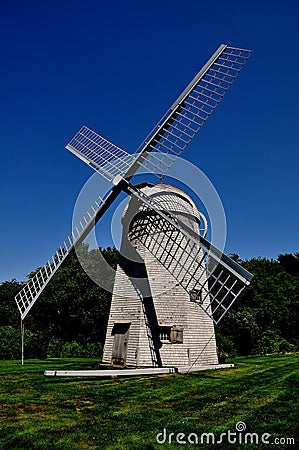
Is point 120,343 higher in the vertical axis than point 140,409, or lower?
higher

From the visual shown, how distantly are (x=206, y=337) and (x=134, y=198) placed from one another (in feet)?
→ 17.3

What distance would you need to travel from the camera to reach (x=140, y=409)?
26.3 feet

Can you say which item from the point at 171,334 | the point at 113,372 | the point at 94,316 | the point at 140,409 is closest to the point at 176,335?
the point at 171,334

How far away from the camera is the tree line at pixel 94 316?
87.2 ft

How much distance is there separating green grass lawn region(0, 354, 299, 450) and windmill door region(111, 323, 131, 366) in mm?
1465

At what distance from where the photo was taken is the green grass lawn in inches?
241

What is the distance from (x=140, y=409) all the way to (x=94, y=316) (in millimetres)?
22911

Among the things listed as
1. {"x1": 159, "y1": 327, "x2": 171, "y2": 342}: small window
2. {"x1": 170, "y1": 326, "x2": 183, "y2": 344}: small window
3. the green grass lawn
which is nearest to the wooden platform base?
the green grass lawn

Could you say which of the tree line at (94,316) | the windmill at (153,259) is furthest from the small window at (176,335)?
the tree line at (94,316)

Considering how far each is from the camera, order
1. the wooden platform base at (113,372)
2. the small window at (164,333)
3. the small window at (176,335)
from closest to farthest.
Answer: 1. the wooden platform base at (113,372)
2. the small window at (176,335)
3. the small window at (164,333)

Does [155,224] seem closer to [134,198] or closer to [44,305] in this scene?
[134,198]

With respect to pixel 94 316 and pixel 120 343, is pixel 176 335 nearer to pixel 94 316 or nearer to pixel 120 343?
pixel 120 343

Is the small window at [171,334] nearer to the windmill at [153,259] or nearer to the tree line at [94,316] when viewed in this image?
the windmill at [153,259]

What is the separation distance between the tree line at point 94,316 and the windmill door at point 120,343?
36.5ft
